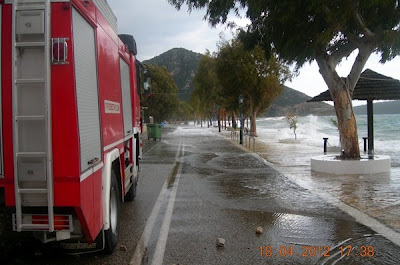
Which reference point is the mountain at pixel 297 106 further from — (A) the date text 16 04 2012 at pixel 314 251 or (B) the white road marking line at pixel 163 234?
(A) the date text 16 04 2012 at pixel 314 251

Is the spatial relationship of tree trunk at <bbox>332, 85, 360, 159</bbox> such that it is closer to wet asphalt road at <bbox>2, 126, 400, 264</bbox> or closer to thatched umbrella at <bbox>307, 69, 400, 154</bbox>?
wet asphalt road at <bbox>2, 126, 400, 264</bbox>

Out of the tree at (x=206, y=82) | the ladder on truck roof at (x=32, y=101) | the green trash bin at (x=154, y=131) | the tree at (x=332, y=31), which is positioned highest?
the tree at (x=206, y=82)

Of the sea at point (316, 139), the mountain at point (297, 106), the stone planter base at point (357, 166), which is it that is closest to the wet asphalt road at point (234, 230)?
the stone planter base at point (357, 166)

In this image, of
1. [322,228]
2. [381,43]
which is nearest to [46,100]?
[322,228]

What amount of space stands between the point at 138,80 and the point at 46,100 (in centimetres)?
589

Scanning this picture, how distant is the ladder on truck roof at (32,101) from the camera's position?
3479 millimetres

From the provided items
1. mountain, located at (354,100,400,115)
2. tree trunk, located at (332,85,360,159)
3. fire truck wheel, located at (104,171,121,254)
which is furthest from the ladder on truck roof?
mountain, located at (354,100,400,115)

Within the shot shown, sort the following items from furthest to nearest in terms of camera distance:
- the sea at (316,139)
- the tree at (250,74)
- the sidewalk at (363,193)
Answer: the tree at (250,74), the sea at (316,139), the sidewalk at (363,193)

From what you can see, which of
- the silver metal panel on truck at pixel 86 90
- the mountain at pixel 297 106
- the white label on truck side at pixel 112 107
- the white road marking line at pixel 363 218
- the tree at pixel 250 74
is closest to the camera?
the silver metal panel on truck at pixel 86 90

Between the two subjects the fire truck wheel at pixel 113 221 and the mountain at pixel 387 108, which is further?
the mountain at pixel 387 108

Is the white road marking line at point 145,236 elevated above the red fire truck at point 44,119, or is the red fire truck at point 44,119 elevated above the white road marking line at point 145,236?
the red fire truck at point 44,119

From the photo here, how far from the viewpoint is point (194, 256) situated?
4906mm

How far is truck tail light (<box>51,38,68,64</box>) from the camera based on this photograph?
3488 millimetres

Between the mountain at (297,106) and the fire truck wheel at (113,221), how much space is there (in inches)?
5549
